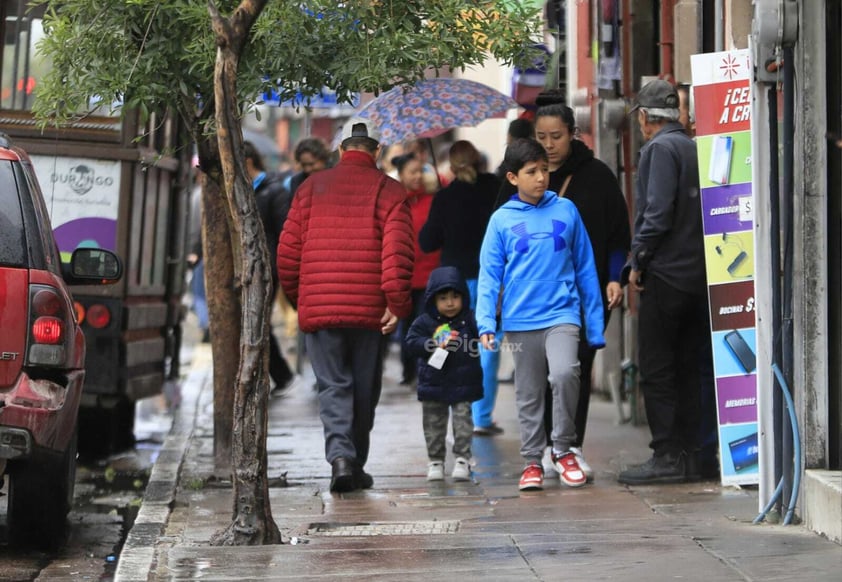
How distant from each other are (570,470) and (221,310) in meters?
2.25

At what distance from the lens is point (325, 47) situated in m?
8.42

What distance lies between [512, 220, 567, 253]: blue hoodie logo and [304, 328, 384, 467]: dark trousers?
37.4 inches

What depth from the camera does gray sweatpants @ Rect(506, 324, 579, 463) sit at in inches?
348

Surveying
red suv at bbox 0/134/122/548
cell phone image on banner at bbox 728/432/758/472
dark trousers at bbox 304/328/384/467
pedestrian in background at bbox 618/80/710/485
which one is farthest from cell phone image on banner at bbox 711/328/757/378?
red suv at bbox 0/134/122/548

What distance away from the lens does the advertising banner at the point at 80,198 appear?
10.6 metres

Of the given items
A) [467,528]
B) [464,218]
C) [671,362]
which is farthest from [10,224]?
[464,218]

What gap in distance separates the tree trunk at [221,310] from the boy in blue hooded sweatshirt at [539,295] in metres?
1.60

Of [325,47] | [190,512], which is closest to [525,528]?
[190,512]

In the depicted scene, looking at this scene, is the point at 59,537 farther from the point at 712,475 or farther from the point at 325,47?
the point at 712,475

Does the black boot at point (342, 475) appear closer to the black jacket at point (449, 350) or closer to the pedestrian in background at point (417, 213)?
the black jacket at point (449, 350)

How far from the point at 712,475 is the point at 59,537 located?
358cm

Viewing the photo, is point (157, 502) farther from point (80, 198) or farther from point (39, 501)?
point (80, 198)

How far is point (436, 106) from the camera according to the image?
419 inches

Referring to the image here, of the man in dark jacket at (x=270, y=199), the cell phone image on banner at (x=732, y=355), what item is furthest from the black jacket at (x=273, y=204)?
the cell phone image on banner at (x=732, y=355)
